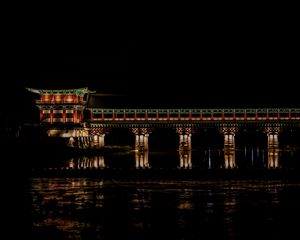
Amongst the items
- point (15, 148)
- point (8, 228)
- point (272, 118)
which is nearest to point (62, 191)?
point (8, 228)

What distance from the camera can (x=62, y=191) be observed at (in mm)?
18891

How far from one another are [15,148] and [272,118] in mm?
28322

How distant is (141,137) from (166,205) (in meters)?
39.6

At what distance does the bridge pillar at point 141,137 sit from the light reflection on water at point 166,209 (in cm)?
3270

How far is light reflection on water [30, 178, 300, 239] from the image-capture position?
11.7m

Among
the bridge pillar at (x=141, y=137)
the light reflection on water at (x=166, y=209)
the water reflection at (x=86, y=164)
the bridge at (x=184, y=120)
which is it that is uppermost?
the bridge at (x=184, y=120)

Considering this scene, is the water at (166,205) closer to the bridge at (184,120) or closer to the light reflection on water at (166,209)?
the light reflection on water at (166,209)

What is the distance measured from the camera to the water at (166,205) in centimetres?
1179

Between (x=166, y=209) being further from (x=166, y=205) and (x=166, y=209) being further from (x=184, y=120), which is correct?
(x=184, y=120)

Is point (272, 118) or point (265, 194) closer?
point (265, 194)

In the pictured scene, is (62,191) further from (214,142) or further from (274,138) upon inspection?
(214,142)

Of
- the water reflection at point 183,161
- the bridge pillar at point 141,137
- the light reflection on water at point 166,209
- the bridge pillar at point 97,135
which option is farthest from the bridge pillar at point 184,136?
the light reflection on water at point 166,209

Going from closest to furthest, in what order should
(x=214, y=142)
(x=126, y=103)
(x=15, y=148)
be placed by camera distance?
(x=15, y=148), (x=126, y=103), (x=214, y=142)

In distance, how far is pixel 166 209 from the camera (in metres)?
Answer: 14.7
